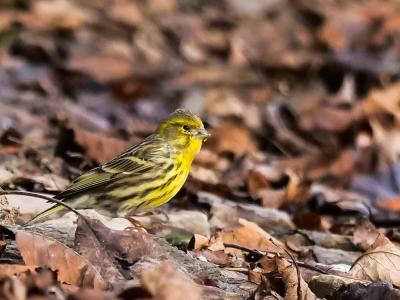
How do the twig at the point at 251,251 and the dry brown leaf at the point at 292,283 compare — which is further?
the twig at the point at 251,251

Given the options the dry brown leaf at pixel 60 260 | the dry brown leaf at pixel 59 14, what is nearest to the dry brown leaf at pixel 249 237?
the dry brown leaf at pixel 60 260

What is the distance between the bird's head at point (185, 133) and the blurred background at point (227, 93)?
359 mm

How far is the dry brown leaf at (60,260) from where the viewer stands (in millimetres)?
3875

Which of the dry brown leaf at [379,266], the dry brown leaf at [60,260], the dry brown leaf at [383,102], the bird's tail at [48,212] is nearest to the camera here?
the dry brown leaf at [60,260]

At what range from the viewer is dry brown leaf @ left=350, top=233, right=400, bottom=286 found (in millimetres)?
4738

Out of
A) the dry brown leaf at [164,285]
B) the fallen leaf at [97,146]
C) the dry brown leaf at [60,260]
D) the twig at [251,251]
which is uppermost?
the dry brown leaf at [164,285]

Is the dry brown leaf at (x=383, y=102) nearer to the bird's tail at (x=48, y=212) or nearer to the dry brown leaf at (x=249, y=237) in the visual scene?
the dry brown leaf at (x=249, y=237)

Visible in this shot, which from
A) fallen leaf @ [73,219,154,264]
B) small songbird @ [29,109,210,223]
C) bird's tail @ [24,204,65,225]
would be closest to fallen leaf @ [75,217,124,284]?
fallen leaf @ [73,219,154,264]

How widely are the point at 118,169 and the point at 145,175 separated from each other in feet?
0.51

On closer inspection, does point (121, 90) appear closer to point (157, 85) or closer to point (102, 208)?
point (157, 85)

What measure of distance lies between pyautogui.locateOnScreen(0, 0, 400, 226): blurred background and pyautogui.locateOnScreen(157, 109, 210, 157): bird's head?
36 cm

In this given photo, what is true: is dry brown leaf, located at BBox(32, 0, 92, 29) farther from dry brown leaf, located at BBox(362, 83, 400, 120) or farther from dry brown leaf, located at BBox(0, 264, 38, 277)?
dry brown leaf, located at BBox(0, 264, 38, 277)

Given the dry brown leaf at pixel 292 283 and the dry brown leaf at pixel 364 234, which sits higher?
the dry brown leaf at pixel 292 283

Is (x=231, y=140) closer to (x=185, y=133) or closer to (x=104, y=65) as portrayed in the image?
(x=104, y=65)
